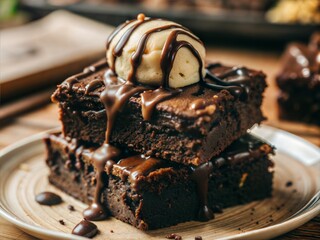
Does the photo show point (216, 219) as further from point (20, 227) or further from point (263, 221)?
point (20, 227)

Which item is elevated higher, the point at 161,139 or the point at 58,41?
the point at 161,139

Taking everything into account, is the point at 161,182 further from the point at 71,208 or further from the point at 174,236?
the point at 71,208

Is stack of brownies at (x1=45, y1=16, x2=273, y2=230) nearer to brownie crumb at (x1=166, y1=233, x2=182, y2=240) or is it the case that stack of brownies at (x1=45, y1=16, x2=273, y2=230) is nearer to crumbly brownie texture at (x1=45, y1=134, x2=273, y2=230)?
crumbly brownie texture at (x1=45, y1=134, x2=273, y2=230)

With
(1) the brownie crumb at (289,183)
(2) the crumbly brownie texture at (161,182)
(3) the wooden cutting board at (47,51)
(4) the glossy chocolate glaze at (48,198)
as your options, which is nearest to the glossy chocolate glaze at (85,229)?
(2) the crumbly brownie texture at (161,182)

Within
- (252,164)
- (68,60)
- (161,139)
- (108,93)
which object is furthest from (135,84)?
(68,60)

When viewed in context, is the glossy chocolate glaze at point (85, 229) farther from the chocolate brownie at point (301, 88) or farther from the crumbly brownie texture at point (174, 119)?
the chocolate brownie at point (301, 88)

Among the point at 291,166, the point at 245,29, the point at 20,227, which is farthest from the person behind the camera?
the point at 245,29
